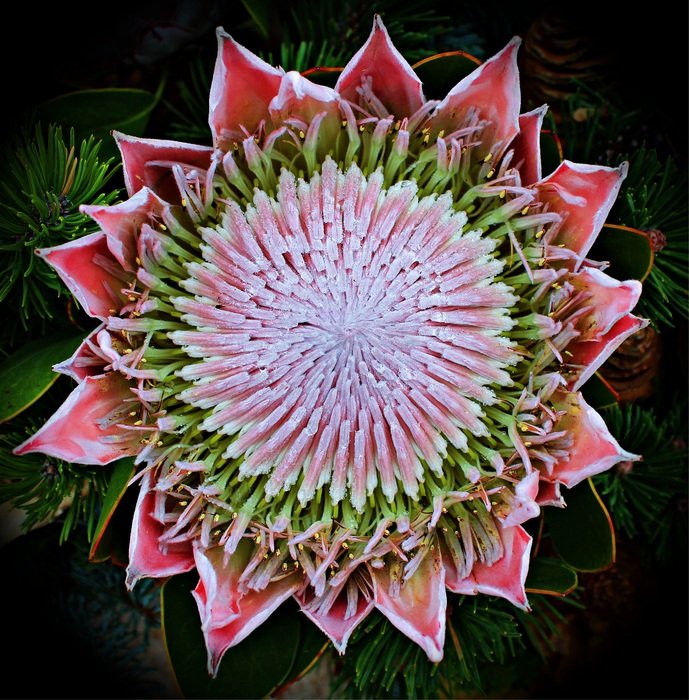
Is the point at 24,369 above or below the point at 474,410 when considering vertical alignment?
above

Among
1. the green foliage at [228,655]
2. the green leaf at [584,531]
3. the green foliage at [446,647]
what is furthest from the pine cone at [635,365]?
the green foliage at [228,655]

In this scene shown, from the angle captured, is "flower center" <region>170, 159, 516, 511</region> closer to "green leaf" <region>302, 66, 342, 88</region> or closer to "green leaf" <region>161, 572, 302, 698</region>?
"green leaf" <region>302, 66, 342, 88</region>

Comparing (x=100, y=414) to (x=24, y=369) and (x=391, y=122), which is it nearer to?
(x=24, y=369)

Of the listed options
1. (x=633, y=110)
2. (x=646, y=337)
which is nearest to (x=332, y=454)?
(x=646, y=337)

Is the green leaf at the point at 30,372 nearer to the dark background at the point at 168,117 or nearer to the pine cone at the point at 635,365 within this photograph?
the dark background at the point at 168,117

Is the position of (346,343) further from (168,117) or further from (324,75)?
(168,117)

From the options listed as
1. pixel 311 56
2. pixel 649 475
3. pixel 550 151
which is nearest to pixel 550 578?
pixel 649 475
